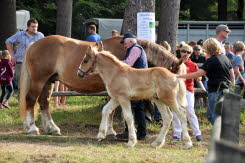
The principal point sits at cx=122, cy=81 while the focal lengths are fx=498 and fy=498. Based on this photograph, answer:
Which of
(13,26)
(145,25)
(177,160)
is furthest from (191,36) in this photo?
(177,160)

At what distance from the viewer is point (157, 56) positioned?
9.37 meters

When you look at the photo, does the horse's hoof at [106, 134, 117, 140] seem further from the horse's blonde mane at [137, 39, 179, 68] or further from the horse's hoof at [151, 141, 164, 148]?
the horse's blonde mane at [137, 39, 179, 68]

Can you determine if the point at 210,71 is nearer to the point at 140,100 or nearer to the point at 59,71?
the point at 140,100

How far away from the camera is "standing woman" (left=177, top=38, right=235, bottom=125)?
7.80 m

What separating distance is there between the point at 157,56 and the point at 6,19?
41.1 ft

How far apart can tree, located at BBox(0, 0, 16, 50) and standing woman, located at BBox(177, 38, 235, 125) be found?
13930mm

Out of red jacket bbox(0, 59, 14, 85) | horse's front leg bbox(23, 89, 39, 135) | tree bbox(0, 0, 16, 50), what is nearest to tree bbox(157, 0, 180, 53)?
red jacket bbox(0, 59, 14, 85)

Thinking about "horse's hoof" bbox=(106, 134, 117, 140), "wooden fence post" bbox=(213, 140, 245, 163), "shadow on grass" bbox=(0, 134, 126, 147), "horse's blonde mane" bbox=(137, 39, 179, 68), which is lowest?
"horse's hoof" bbox=(106, 134, 117, 140)

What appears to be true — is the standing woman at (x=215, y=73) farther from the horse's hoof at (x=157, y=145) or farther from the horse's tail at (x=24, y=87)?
the horse's tail at (x=24, y=87)

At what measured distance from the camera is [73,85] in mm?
9633

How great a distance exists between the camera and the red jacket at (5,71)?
14.5 metres

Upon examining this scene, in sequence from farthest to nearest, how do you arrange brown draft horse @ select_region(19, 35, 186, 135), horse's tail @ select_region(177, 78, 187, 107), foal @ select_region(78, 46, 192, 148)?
brown draft horse @ select_region(19, 35, 186, 135) < horse's tail @ select_region(177, 78, 187, 107) < foal @ select_region(78, 46, 192, 148)

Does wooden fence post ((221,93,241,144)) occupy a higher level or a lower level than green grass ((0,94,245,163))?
higher

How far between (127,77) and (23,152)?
2091mm
